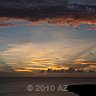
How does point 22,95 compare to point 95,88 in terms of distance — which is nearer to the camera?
point 95,88

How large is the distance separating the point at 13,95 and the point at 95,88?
27025 millimetres

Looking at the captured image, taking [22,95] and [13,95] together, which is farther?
[22,95]

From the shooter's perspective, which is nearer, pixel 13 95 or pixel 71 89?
pixel 71 89

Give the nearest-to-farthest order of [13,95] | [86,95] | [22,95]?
[86,95] → [13,95] → [22,95]

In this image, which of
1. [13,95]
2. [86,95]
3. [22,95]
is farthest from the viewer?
[22,95]

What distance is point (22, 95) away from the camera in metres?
47.4

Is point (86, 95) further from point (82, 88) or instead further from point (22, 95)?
point (22, 95)

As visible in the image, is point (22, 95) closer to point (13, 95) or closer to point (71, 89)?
point (13, 95)

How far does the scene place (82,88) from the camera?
1555 centimetres

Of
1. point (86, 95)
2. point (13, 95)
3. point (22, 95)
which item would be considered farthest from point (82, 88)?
point (22, 95)

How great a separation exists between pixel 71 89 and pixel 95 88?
1.10 m

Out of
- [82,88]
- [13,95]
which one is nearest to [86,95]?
[82,88]

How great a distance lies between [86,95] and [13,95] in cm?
2756

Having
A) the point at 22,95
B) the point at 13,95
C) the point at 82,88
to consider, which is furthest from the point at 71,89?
the point at 22,95
